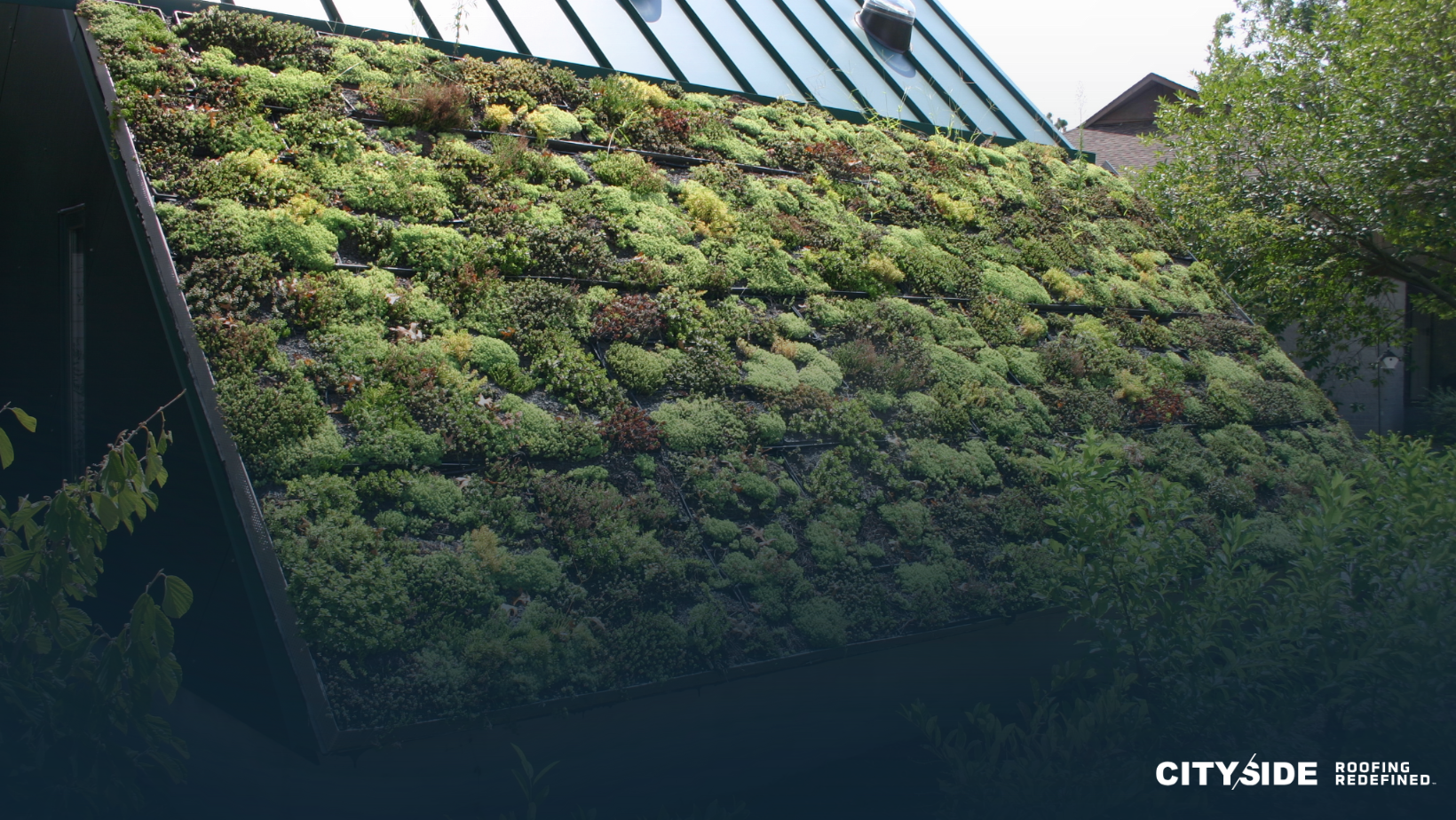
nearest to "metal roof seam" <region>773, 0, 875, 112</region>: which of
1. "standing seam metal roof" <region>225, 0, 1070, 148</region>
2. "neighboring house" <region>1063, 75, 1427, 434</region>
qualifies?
"standing seam metal roof" <region>225, 0, 1070, 148</region>

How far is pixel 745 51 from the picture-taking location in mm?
9766

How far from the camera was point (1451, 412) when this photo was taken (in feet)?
59.8

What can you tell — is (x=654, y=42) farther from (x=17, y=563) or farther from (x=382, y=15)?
(x=17, y=563)

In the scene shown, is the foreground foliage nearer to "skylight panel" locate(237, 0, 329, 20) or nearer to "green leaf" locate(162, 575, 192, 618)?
"green leaf" locate(162, 575, 192, 618)

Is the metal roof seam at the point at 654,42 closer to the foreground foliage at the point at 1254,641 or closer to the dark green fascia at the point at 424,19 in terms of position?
the dark green fascia at the point at 424,19

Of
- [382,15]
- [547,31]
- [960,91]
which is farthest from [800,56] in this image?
[382,15]

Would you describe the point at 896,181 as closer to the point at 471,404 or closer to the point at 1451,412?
the point at 471,404

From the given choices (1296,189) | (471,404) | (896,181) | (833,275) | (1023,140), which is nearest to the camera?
(471,404)

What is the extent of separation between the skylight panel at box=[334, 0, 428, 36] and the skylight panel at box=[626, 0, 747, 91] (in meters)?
2.67

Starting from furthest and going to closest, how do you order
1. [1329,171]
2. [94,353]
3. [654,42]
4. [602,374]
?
[1329,171], [654,42], [94,353], [602,374]

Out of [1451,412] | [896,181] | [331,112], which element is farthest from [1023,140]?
[1451,412]

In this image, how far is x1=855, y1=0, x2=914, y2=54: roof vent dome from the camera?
1131cm

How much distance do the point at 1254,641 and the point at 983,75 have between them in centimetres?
995

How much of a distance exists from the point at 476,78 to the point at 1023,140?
7.45 metres
